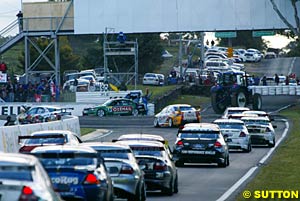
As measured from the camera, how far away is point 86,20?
8000 centimetres

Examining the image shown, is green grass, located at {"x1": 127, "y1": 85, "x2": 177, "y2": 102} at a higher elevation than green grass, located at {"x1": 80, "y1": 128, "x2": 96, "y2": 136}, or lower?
higher

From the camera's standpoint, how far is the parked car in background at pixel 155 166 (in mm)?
23688

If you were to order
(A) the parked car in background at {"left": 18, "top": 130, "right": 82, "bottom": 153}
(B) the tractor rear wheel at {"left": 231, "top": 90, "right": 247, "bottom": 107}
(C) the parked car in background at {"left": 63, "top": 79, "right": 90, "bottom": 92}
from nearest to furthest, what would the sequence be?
(A) the parked car in background at {"left": 18, "top": 130, "right": 82, "bottom": 153} < (B) the tractor rear wheel at {"left": 231, "top": 90, "right": 247, "bottom": 107} < (C) the parked car in background at {"left": 63, "top": 79, "right": 90, "bottom": 92}

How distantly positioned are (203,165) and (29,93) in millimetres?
42987

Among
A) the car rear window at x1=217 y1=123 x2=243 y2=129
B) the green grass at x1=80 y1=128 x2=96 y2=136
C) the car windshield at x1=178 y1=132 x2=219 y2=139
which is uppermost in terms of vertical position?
the car windshield at x1=178 y1=132 x2=219 y2=139

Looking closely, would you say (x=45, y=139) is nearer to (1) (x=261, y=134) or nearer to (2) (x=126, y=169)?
(2) (x=126, y=169)

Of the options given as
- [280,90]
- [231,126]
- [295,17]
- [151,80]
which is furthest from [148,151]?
[151,80]

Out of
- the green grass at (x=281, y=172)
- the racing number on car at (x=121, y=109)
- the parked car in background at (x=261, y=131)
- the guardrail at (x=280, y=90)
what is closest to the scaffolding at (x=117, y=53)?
the racing number on car at (x=121, y=109)

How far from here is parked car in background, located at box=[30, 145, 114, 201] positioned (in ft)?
55.9

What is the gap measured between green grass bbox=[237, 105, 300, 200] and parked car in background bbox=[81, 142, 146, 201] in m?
2.63

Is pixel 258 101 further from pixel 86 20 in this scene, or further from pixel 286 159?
pixel 286 159

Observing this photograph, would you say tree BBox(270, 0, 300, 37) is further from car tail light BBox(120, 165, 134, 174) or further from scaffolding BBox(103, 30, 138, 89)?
car tail light BBox(120, 165, 134, 174)

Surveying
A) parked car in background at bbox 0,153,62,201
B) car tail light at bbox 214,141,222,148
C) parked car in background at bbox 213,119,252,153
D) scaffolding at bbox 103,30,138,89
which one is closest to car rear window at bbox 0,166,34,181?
parked car in background at bbox 0,153,62,201

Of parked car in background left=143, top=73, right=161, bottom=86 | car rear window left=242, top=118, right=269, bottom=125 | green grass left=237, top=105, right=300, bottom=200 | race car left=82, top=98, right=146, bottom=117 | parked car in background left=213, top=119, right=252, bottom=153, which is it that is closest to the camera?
green grass left=237, top=105, right=300, bottom=200
